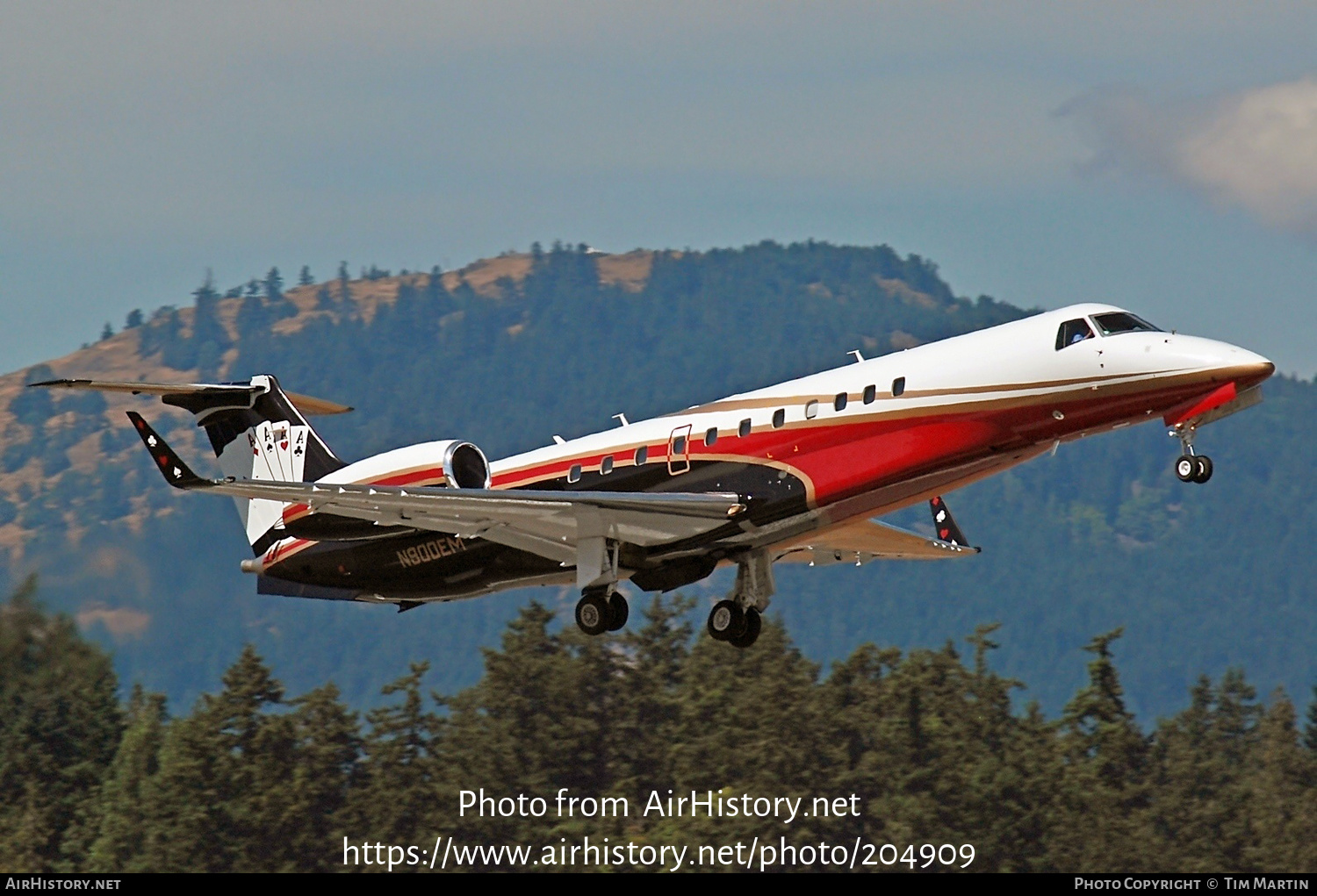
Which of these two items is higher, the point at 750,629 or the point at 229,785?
the point at 750,629

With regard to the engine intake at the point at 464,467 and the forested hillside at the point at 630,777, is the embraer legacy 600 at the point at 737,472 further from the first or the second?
the forested hillside at the point at 630,777

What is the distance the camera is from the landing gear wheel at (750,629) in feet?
104

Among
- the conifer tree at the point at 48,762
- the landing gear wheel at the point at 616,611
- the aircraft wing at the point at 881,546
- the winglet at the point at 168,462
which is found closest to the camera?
the winglet at the point at 168,462

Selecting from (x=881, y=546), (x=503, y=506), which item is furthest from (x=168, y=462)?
(x=881, y=546)

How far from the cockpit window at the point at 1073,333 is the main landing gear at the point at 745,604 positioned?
612cm

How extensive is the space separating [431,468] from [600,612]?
142 inches

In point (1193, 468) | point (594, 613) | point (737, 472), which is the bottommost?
point (594, 613)

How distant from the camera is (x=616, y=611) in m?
30.8

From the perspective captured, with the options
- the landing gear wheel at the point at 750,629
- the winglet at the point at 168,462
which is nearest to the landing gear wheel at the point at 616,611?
the landing gear wheel at the point at 750,629

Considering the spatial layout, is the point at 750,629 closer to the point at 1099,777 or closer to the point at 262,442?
the point at 262,442

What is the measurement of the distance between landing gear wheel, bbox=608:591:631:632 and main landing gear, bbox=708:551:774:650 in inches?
59.8

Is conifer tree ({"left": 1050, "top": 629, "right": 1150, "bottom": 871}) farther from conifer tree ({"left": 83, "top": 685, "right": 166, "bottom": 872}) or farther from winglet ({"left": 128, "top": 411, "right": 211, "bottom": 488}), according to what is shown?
winglet ({"left": 128, "top": 411, "right": 211, "bottom": 488})

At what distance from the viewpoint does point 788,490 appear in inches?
1157
